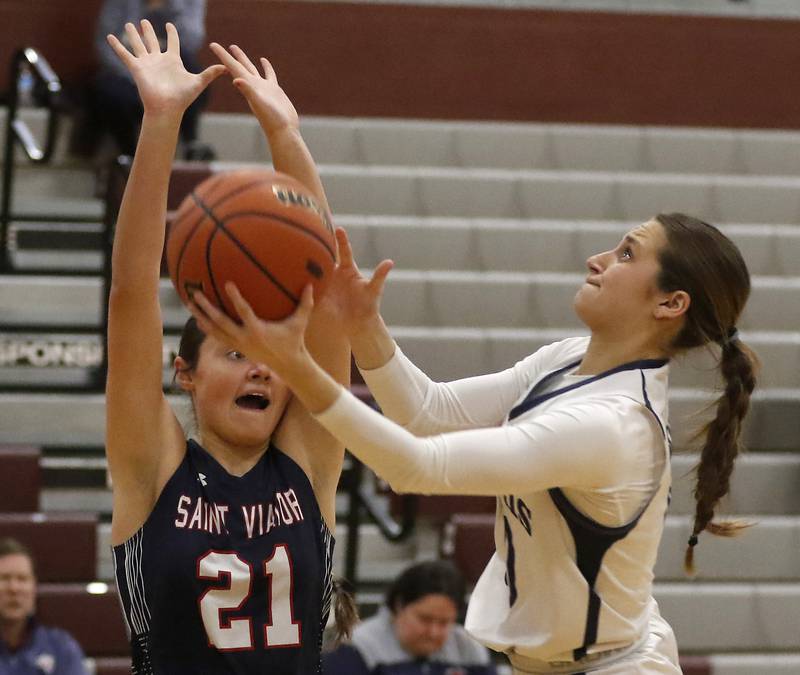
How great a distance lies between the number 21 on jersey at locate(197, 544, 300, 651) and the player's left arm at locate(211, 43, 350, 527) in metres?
0.18

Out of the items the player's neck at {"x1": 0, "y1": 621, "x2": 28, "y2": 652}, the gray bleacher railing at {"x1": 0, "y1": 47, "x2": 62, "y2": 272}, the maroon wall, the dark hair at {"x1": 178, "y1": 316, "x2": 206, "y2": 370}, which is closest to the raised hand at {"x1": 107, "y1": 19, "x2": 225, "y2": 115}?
the dark hair at {"x1": 178, "y1": 316, "x2": 206, "y2": 370}

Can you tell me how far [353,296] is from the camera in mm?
2686

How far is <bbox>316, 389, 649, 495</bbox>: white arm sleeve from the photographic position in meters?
2.30

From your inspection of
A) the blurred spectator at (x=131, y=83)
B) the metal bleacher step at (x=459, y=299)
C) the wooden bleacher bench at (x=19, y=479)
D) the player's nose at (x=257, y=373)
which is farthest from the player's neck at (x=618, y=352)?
the blurred spectator at (x=131, y=83)

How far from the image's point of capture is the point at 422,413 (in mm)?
2871

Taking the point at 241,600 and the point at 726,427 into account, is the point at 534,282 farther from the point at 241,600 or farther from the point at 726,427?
the point at 241,600

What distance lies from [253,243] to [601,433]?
664 mm

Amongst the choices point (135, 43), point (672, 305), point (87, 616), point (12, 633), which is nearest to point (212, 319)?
point (135, 43)

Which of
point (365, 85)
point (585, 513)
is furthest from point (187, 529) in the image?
point (365, 85)

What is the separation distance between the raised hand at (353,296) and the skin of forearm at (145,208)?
0.33m

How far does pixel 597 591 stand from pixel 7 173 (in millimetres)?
4270

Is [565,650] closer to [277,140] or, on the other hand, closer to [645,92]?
[277,140]

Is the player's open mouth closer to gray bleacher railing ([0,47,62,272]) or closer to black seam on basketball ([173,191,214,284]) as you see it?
black seam on basketball ([173,191,214,284])

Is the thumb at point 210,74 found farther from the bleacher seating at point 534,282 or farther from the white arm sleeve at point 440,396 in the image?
the bleacher seating at point 534,282
